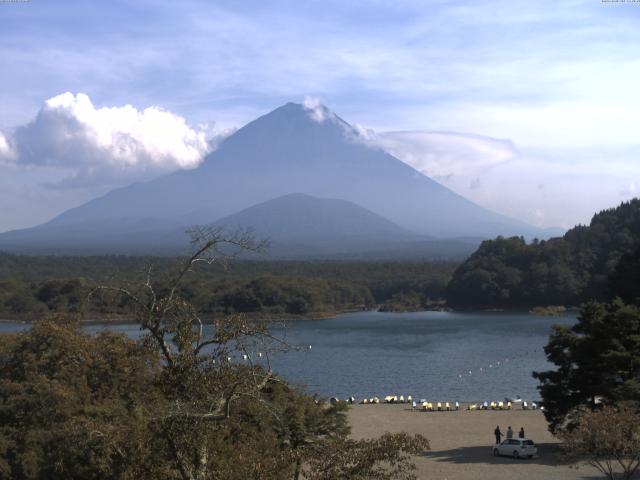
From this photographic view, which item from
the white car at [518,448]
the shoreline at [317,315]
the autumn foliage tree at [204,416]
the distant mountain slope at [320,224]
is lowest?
the shoreline at [317,315]

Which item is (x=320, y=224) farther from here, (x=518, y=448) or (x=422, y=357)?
(x=518, y=448)

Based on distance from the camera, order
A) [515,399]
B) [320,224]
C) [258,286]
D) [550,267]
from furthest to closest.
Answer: [320,224], [550,267], [258,286], [515,399]

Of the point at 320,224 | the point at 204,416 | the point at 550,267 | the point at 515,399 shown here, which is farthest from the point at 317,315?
the point at 320,224

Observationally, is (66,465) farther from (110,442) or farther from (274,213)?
(274,213)

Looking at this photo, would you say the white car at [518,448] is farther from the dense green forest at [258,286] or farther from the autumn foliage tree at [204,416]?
the dense green forest at [258,286]

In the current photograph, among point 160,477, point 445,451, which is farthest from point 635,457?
point 160,477

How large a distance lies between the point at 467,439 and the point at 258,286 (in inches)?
1538

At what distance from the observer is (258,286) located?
177 feet

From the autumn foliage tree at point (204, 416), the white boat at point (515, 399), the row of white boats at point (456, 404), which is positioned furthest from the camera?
the white boat at point (515, 399)

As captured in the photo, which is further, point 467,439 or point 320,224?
point 320,224

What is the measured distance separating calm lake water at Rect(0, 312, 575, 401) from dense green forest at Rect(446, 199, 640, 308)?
549cm

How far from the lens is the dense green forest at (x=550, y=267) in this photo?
175ft

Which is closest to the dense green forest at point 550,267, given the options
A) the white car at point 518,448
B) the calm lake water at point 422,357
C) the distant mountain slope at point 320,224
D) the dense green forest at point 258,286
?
the dense green forest at point 258,286

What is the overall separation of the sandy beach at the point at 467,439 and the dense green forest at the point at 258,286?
23.2 m
